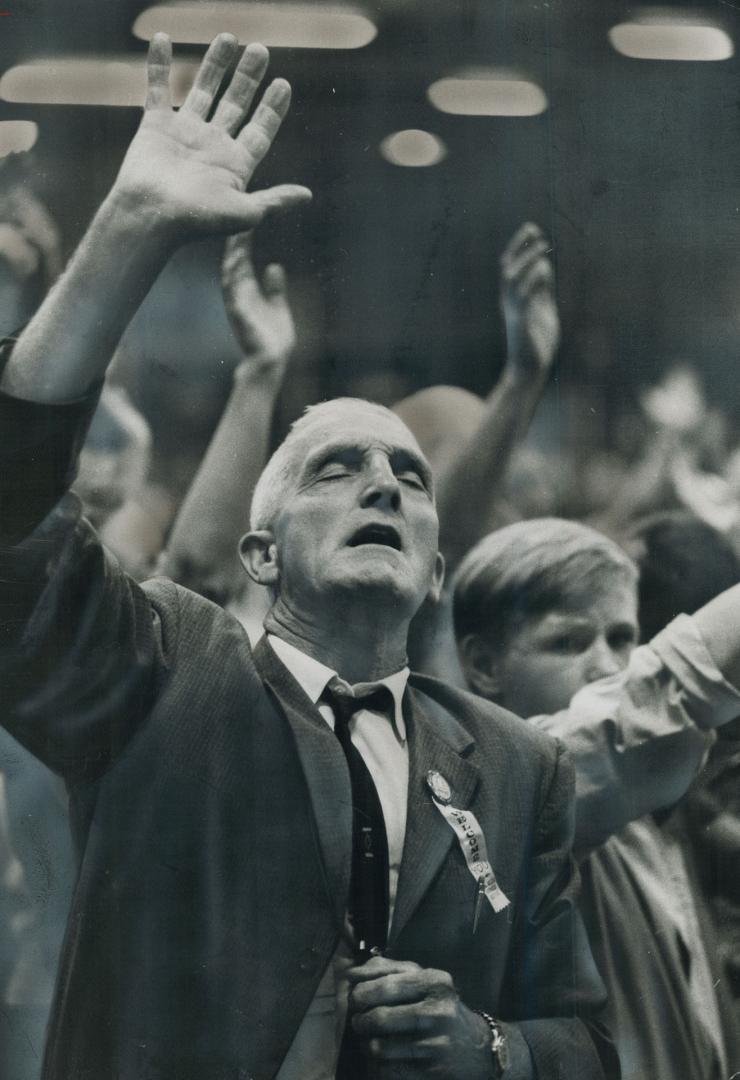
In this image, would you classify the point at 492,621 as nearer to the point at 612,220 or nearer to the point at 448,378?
the point at 448,378

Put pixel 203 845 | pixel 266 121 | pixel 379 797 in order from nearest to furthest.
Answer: pixel 203 845 → pixel 379 797 → pixel 266 121

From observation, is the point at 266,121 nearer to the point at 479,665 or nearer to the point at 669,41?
the point at 669,41

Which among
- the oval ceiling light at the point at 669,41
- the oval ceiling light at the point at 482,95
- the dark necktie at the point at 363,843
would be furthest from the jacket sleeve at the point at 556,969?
the oval ceiling light at the point at 669,41

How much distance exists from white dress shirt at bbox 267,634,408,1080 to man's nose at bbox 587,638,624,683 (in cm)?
64

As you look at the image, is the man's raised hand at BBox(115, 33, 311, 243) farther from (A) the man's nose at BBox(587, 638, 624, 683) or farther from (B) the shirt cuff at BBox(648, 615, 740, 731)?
(B) the shirt cuff at BBox(648, 615, 740, 731)

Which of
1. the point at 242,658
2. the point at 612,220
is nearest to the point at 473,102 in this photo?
the point at 612,220

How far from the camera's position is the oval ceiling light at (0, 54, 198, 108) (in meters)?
4.85

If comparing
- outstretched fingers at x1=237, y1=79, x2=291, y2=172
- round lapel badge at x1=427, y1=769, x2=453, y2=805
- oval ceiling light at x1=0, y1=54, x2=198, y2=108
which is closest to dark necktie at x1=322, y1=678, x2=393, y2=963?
round lapel badge at x1=427, y1=769, x2=453, y2=805

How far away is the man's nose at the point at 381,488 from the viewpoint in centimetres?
471

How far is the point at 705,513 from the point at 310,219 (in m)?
1.65

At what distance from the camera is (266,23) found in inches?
196

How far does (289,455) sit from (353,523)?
314mm

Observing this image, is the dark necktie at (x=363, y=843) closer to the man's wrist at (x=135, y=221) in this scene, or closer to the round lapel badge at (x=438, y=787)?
the round lapel badge at (x=438, y=787)

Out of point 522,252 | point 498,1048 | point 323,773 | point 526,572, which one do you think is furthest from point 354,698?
point 522,252
